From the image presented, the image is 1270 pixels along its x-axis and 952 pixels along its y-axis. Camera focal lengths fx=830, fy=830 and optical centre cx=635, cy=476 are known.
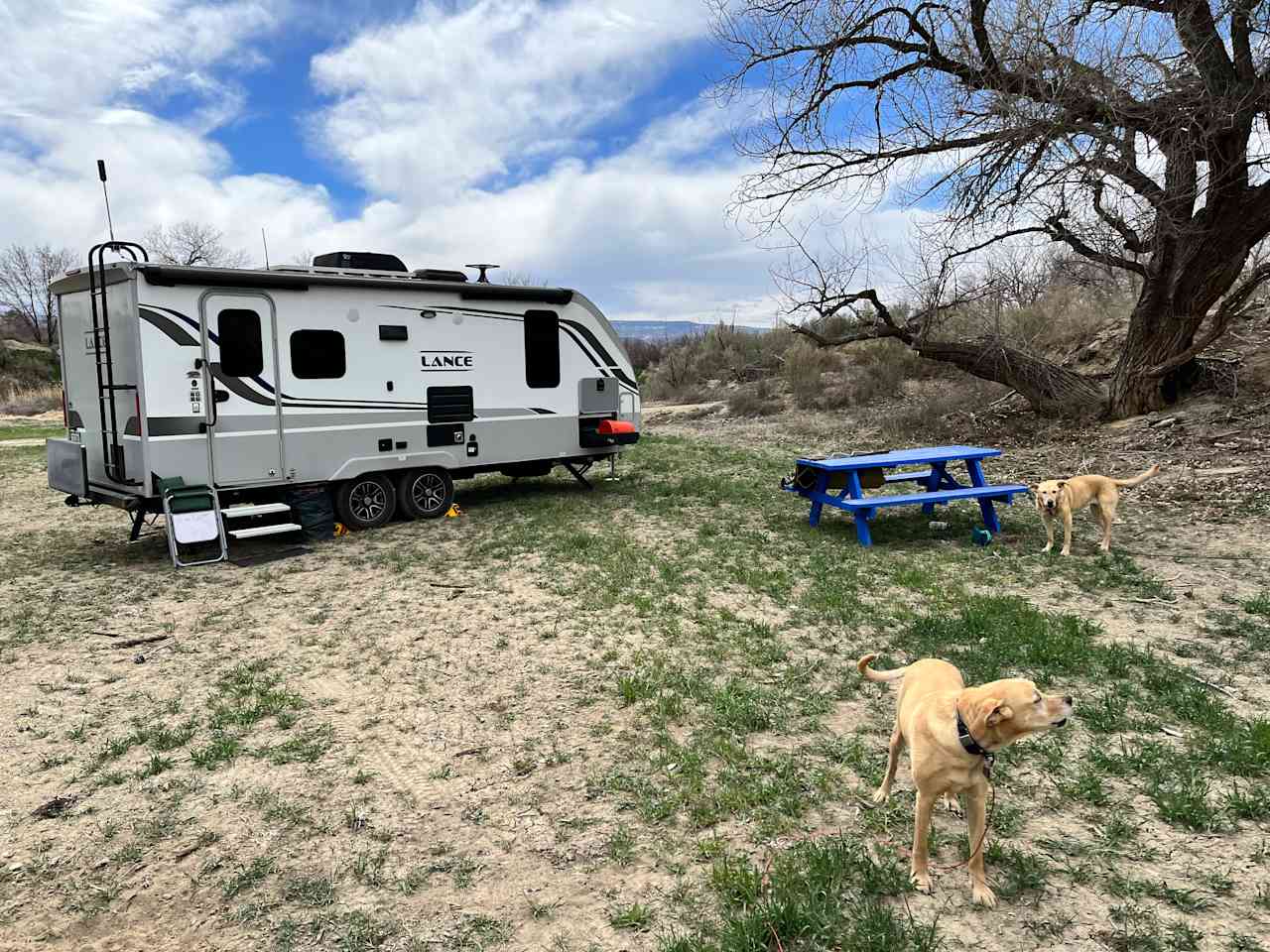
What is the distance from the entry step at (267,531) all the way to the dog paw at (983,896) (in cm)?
721

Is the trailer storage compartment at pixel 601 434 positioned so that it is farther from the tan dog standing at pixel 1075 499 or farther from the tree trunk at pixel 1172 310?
the tree trunk at pixel 1172 310

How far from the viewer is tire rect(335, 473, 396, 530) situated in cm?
909

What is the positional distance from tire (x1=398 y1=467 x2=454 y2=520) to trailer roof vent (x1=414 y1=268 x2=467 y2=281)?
2.22 meters

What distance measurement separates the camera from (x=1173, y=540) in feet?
24.3

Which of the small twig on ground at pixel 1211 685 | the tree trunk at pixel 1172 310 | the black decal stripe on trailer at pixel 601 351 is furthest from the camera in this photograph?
the tree trunk at pixel 1172 310

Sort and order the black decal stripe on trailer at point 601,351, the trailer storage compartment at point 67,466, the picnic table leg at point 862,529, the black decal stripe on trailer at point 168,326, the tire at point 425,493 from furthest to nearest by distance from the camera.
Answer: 1. the black decal stripe on trailer at point 601,351
2. the tire at point 425,493
3. the trailer storage compartment at point 67,466
4. the picnic table leg at point 862,529
5. the black decal stripe on trailer at point 168,326

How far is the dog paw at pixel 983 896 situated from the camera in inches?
111

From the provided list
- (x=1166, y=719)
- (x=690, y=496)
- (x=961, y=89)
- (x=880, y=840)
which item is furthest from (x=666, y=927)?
(x=961, y=89)

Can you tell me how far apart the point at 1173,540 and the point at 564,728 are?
6.09 m

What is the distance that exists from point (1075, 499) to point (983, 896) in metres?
5.21

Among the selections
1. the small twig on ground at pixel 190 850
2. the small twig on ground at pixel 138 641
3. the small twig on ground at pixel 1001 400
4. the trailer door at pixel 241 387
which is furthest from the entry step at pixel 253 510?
the small twig on ground at pixel 1001 400

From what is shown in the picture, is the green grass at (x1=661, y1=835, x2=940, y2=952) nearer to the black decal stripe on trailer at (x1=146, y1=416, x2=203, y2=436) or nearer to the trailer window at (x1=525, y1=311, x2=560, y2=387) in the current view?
the black decal stripe on trailer at (x1=146, y1=416, x2=203, y2=436)

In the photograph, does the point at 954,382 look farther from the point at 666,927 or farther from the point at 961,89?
the point at 666,927

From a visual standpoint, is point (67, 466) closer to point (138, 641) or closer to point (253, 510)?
point (253, 510)
